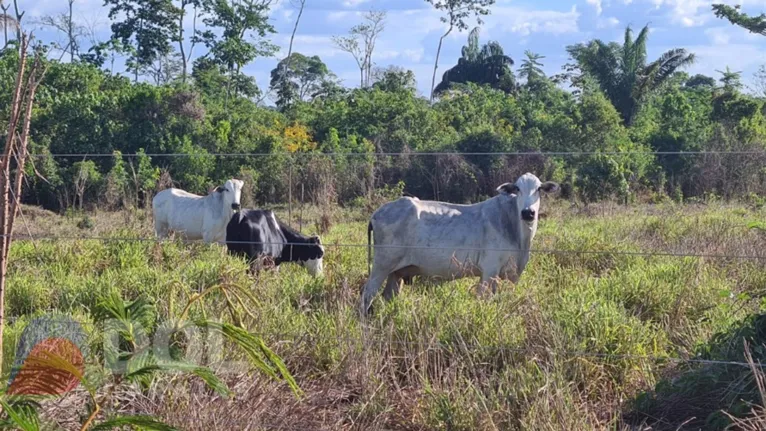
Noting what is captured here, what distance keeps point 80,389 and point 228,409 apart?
65 centimetres

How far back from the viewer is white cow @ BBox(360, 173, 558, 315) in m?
7.54

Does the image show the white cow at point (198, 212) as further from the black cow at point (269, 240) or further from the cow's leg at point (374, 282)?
the cow's leg at point (374, 282)

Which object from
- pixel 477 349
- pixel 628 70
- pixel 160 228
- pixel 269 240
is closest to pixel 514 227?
pixel 477 349

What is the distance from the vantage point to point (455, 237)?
25.1 feet

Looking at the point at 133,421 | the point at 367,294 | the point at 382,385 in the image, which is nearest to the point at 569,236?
the point at 367,294

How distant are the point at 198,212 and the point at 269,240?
2.41 m

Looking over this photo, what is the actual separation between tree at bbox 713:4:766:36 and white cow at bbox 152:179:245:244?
14740 mm

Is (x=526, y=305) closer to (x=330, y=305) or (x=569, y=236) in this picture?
(x=330, y=305)

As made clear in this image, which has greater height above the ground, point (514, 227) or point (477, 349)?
point (514, 227)

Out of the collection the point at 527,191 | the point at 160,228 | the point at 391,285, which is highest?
the point at 527,191

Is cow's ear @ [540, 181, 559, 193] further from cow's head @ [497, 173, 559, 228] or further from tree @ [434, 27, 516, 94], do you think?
tree @ [434, 27, 516, 94]

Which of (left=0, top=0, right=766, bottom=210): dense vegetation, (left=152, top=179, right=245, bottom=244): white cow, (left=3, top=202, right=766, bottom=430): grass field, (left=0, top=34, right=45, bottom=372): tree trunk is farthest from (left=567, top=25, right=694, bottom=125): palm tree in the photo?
(left=0, top=34, right=45, bottom=372): tree trunk

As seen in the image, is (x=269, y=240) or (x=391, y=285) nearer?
(x=391, y=285)

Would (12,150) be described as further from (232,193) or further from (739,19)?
(739,19)
